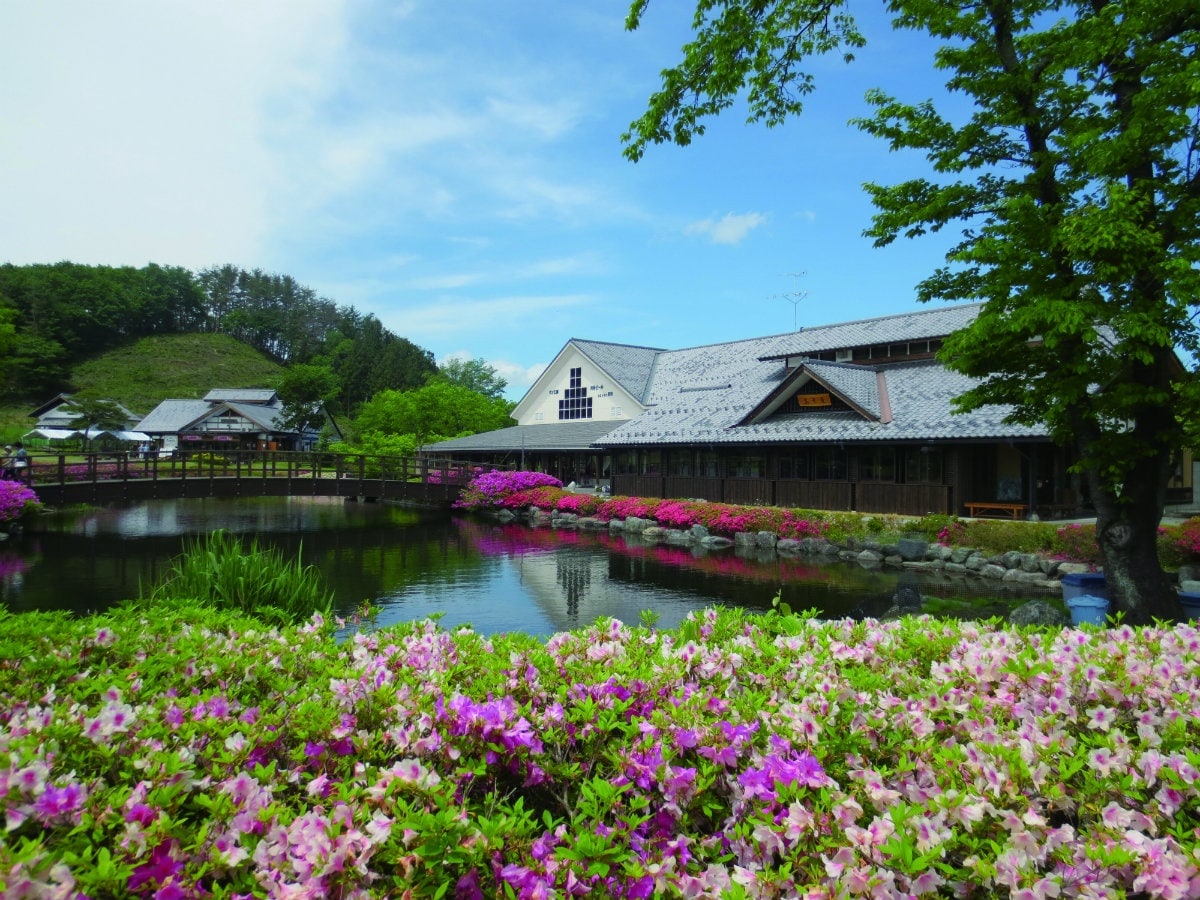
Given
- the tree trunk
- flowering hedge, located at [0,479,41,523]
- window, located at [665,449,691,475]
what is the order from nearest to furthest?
the tree trunk
flowering hedge, located at [0,479,41,523]
window, located at [665,449,691,475]

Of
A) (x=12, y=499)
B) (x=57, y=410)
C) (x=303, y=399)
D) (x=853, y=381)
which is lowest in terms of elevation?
(x=12, y=499)

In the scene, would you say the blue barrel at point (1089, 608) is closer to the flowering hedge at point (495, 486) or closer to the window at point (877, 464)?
the window at point (877, 464)

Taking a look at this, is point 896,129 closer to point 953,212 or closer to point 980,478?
point 953,212

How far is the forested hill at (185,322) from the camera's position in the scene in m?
79.8

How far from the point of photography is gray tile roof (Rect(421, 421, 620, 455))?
1390 inches

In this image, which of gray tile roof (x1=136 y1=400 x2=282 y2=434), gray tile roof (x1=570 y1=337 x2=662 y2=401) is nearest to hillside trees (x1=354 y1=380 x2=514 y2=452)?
gray tile roof (x1=136 y1=400 x2=282 y2=434)

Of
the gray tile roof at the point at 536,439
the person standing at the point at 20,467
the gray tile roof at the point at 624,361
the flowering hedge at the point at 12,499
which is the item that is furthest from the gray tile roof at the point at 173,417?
the flowering hedge at the point at 12,499

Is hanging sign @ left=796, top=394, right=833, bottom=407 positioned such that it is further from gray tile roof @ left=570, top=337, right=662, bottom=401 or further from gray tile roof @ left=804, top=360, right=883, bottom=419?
gray tile roof @ left=570, top=337, right=662, bottom=401

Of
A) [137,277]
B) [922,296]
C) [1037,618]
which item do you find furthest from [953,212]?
[137,277]

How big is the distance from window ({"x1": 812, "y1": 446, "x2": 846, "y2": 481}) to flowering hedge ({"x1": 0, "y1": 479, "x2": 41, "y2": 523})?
24.8 metres

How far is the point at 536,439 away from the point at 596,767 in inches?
1373

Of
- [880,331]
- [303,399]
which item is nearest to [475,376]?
[303,399]

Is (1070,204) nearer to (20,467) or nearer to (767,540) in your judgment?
(767,540)

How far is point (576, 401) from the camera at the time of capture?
40188 mm
